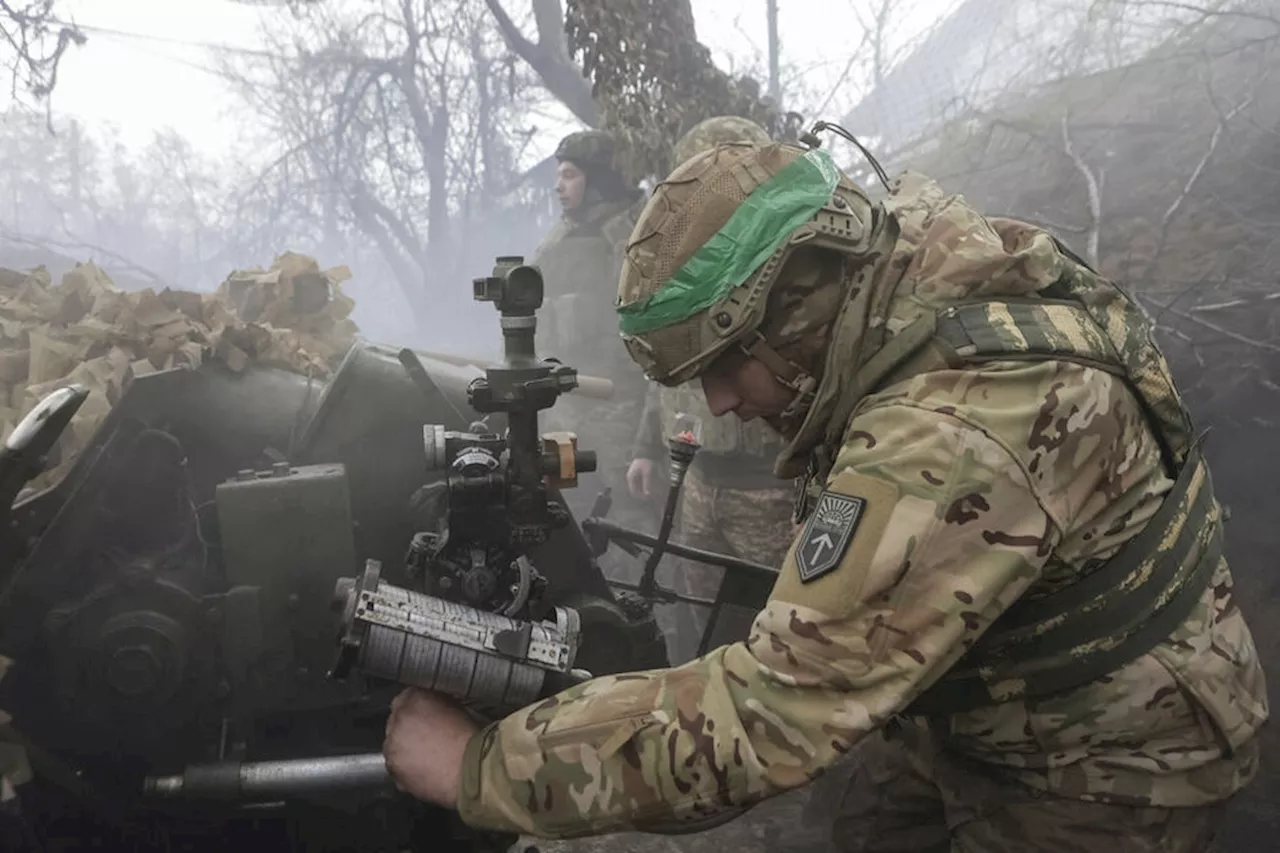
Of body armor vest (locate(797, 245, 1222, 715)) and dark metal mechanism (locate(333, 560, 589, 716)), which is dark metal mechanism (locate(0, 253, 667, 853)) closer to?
dark metal mechanism (locate(333, 560, 589, 716))

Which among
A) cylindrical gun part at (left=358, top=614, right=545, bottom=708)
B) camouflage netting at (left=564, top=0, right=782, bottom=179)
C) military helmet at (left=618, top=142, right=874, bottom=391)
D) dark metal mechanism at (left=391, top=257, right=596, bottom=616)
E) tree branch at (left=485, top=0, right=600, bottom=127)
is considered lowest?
cylindrical gun part at (left=358, top=614, right=545, bottom=708)

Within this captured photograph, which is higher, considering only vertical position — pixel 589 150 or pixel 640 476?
pixel 589 150

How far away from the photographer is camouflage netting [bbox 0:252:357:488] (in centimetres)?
312

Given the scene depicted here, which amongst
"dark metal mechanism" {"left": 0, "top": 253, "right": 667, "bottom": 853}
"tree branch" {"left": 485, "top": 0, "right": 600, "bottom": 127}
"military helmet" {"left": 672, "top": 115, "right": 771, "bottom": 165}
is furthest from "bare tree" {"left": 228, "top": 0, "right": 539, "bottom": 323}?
"dark metal mechanism" {"left": 0, "top": 253, "right": 667, "bottom": 853}

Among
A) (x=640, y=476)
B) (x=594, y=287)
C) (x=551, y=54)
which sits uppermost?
(x=551, y=54)

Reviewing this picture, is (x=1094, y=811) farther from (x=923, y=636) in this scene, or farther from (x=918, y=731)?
(x=923, y=636)

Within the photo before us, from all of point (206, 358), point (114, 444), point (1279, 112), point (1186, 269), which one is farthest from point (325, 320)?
point (1279, 112)

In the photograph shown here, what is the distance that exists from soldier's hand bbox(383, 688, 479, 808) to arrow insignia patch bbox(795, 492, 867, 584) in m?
0.75

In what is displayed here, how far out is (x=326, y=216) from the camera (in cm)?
1103

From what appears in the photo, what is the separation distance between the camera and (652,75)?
5754mm

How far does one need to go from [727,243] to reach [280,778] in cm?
183

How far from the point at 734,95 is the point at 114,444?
445cm

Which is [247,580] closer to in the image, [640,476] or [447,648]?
[447,648]

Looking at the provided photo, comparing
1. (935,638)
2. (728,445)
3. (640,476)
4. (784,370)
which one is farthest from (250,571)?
(640,476)
